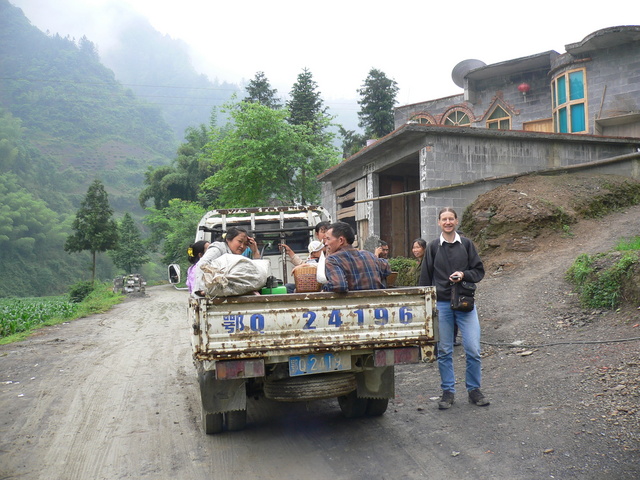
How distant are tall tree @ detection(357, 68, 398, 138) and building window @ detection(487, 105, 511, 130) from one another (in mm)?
9620

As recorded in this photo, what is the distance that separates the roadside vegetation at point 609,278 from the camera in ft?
21.2

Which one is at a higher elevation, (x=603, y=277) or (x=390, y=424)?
(x=603, y=277)

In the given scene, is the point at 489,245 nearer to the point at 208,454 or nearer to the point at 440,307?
the point at 440,307

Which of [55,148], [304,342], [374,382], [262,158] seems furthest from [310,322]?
[55,148]

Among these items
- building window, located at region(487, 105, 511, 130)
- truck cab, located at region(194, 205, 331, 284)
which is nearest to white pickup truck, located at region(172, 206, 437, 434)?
truck cab, located at region(194, 205, 331, 284)

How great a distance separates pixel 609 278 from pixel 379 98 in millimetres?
28244

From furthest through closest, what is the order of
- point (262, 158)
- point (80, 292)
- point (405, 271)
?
point (80, 292) < point (262, 158) < point (405, 271)

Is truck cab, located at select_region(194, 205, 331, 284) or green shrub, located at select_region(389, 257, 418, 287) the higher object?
truck cab, located at select_region(194, 205, 331, 284)

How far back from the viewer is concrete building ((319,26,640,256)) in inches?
476

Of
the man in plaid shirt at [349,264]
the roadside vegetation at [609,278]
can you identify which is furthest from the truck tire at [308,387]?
the roadside vegetation at [609,278]

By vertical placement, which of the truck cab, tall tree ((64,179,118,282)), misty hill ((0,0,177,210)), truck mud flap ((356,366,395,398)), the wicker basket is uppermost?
misty hill ((0,0,177,210))

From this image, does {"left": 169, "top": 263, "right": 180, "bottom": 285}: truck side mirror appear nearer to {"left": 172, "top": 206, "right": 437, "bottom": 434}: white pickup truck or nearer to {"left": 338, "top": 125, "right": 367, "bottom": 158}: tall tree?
{"left": 172, "top": 206, "right": 437, "bottom": 434}: white pickup truck

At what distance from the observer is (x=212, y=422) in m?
4.40

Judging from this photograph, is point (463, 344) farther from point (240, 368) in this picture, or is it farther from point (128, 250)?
point (128, 250)
